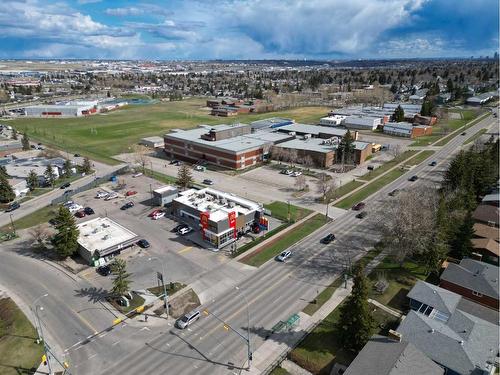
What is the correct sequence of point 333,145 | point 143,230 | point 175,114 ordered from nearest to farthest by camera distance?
point 143,230
point 333,145
point 175,114

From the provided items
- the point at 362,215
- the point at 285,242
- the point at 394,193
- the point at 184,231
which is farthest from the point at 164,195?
the point at 394,193

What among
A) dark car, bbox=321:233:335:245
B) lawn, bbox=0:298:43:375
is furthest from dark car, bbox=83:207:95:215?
dark car, bbox=321:233:335:245

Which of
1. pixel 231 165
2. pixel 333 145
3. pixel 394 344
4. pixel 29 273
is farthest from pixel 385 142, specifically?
pixel 29 273

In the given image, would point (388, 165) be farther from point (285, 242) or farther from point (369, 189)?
point (285, 242)

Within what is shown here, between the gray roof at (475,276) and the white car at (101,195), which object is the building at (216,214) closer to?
the white car at (101,195)

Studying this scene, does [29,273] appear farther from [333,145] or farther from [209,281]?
[333,145]

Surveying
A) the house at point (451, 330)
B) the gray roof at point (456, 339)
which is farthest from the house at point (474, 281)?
the gray roof at point (456, 339)
